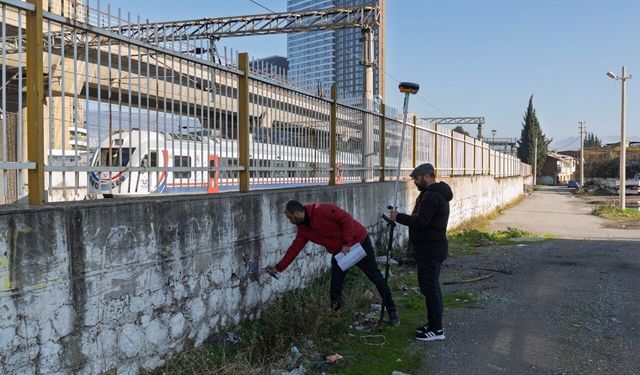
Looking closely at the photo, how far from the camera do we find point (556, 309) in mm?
6496

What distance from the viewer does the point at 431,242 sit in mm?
5328

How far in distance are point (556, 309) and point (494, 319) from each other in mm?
979

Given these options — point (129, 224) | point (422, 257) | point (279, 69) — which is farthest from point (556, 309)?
point (129, 224)

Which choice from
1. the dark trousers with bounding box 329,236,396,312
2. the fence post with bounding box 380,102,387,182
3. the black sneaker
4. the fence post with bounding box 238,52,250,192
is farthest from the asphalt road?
the fence post with bounding box 238,52,250,192

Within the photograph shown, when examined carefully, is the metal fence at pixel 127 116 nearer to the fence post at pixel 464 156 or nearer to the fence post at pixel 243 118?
the fence post at pixel 243 118

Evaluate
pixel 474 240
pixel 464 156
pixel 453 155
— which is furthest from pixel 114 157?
pixel 464 156

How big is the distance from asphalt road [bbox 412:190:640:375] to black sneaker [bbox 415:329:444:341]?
71 millimetres

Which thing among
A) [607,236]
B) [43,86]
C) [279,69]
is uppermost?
[279,69]

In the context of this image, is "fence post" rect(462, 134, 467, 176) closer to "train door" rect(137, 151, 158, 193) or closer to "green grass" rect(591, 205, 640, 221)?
"green grass" rect(591, 205, 640, 221)

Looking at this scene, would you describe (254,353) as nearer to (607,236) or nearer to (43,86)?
(43,86)

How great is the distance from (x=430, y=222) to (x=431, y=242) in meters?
0.20

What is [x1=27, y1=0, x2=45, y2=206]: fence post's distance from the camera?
3389mm

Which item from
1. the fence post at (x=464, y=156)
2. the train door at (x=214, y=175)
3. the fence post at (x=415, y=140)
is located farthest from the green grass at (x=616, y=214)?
the train door at (x=214, y=175)

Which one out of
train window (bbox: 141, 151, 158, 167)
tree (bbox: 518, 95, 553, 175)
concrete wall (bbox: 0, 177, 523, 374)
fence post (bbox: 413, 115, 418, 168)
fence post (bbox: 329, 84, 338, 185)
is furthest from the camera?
tree (bbox: 518, 95, 553, 175)
